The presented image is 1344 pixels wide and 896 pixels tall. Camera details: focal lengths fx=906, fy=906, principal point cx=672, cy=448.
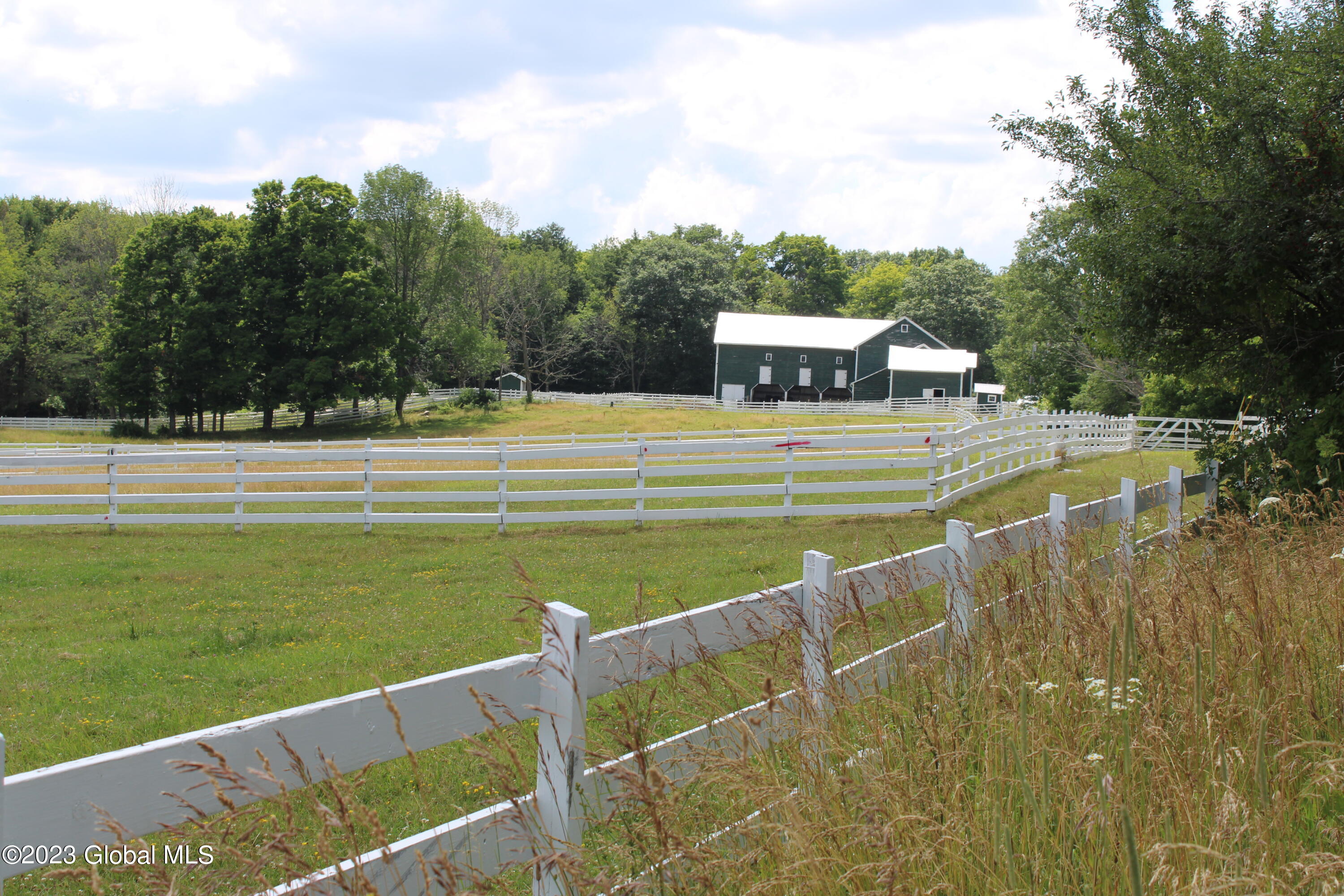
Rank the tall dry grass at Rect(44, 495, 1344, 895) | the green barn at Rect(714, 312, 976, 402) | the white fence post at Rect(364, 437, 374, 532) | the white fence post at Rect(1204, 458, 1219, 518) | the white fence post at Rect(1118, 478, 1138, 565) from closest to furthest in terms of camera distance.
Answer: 1. the tall dry grass at Rect(44, 495, 1344, 895)
2. the white fence post at Rect(1118, 478, 1138, 565)
3. the white fence post at Rect(1204, 458, 1219, 518)
4. the white fence post at Rect(364, 437, 374, 532)
5. the green barn at Rect(714, 312, 976, 402)

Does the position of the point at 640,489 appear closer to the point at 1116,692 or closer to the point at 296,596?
the point at 296,596

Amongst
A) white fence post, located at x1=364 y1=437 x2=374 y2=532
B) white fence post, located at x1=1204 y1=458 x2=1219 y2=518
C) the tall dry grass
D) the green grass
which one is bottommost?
the green grass

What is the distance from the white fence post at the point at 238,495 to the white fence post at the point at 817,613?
12.4m

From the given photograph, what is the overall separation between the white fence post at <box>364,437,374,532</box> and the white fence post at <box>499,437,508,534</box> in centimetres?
189

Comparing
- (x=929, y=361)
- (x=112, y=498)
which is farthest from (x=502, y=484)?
(x=929, y=361)

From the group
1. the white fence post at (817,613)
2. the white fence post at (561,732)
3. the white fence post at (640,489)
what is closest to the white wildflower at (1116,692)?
the white fence post at (817,613)

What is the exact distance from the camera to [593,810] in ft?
8.46

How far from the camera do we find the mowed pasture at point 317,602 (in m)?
5.16

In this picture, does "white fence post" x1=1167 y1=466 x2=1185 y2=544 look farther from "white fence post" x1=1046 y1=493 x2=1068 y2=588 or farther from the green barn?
the green barn

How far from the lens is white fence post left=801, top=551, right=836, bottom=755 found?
3.26 meters

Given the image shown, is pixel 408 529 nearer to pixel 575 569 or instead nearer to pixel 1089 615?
pixel 575 569

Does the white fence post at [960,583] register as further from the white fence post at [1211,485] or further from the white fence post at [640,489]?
the white fence post at [640,489]

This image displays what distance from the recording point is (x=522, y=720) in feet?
8.23

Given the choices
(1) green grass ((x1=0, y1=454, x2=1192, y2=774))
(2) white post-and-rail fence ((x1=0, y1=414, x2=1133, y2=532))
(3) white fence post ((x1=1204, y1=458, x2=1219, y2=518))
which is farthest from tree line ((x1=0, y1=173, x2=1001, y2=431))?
(3) white fence post ((x1=1204, y1=458, x2=1219, y2=518))
